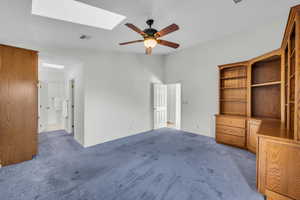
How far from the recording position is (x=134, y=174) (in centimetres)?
229

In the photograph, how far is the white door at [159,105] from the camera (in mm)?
5348

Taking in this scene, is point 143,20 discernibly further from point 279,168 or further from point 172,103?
point 172,103

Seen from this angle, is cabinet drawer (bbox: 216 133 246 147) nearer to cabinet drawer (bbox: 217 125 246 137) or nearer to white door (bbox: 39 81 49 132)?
cabinet drawer (bbox: 217 125 246 137)

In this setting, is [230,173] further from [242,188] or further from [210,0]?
[210,0]

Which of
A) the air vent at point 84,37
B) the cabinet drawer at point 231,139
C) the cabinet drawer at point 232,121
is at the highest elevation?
the air vent at point 84,37

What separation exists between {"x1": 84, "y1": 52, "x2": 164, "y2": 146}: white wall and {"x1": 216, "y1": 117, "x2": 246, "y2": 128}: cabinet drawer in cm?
249

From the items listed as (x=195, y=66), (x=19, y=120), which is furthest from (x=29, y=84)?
(x=195, y=66)

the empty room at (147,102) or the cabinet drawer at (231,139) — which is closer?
the empty room at (147,102)

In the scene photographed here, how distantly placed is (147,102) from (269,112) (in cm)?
358

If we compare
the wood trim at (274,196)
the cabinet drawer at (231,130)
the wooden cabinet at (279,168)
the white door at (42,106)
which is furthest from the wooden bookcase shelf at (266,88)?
the white door at (42,106)

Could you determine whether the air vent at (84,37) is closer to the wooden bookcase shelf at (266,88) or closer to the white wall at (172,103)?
the wooden bookcase shelf at (266,88)

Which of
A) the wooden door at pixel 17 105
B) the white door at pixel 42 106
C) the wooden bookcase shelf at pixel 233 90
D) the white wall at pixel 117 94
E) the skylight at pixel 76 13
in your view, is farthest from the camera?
the white door at pixel 42 106

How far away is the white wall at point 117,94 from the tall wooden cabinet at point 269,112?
100 inches

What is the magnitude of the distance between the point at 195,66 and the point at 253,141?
278 centimetres
